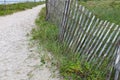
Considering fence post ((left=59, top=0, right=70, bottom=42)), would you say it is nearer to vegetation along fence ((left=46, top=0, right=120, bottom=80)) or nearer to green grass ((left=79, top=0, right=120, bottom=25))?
vegetation along fence ((left=46, top=0, right=120, bottom=80))

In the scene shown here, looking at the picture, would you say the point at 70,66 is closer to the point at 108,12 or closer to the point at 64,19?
the point at 64,19

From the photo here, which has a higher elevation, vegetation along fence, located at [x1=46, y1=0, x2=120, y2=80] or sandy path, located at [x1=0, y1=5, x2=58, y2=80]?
vegetation along fence, located at [x1=46, y1=0, x2=120, y2=80]

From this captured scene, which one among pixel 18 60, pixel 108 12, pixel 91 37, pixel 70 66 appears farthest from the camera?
pixel 108 12

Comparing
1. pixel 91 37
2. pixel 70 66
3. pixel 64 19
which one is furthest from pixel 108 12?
pixel 70 66

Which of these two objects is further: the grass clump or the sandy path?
the sandy path

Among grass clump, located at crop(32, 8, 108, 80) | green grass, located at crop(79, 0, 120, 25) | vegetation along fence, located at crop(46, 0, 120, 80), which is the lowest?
green grass, located at crop(79, 0, 120, 25)

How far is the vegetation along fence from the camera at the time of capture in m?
6.54

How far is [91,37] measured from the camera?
294 inches

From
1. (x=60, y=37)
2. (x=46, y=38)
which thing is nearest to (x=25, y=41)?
(x=46, y=38)

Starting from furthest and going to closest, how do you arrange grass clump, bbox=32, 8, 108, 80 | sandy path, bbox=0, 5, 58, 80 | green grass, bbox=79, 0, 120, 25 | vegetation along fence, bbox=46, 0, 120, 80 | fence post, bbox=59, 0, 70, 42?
1. green grass, bbox=79, 0, 120, 25
2. fence post, bbox=59, 0, 70, 42
3. sandy path, bbox=0, 5, 58, 80
4. grass clump, bbox=32, 8, 108, 80
5. vegetation along fence, bbox=46, 0, 120, 80

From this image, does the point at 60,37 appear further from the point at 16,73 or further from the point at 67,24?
the point at 16,73

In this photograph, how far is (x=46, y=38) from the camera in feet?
33.3

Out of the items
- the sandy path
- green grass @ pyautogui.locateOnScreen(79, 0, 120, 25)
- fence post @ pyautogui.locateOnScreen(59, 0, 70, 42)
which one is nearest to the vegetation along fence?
fence post @ pyautogui.locateOnScreen(59, 0, 70, 42)

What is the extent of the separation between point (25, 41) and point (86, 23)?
3.34 meters
